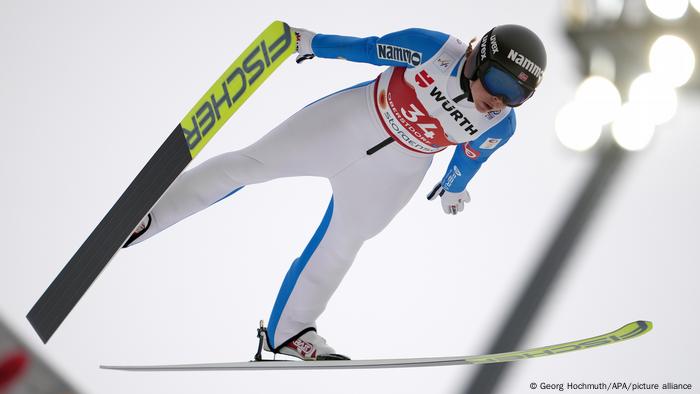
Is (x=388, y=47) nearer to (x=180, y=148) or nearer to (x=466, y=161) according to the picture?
(x=466, y=161)

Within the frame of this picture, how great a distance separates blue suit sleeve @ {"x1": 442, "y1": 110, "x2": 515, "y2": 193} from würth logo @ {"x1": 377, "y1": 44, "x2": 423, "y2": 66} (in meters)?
0.33

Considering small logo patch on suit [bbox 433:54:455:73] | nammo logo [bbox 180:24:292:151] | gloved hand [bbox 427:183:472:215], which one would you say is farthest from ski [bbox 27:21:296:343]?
gloved hand [bbox 427:183:472:215]

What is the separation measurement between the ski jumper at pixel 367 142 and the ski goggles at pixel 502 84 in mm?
120

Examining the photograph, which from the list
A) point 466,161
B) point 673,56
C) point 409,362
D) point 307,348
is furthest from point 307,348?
point 673,56

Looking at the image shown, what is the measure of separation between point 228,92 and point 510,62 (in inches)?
30.4

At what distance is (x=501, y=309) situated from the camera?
4.08 m

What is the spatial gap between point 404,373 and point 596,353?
908mm

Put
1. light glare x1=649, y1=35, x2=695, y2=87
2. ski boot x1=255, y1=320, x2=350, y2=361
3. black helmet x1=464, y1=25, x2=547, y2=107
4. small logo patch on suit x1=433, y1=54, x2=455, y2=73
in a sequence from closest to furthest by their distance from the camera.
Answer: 1. black helmet x1=464, y1=25, x2=547, y2=107
2. small logo patch on suit x1=433, y1=54, x2=455, y2=73
3. ski boot x1=255, y1=320, x2=350, y2=361
4. light glare x1=649, y1=35, x2=695, y2=87

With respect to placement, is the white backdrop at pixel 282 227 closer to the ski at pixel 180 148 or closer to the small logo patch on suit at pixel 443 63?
the ski at pixel 180 148

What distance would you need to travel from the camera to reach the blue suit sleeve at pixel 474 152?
2650 millimetres

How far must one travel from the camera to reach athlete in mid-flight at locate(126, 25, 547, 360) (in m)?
2.52

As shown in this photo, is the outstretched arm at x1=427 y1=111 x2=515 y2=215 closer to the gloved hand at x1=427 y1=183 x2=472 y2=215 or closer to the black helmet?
the gloved hand at x1=427 y1=183 x2=472 y2=215

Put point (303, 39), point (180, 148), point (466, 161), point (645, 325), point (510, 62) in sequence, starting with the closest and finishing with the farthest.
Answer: point (510, 62) → point (180, 148) → point (303, 39) → point (466, 161) → point (645, 325)

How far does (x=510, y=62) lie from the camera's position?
7.68 ft
